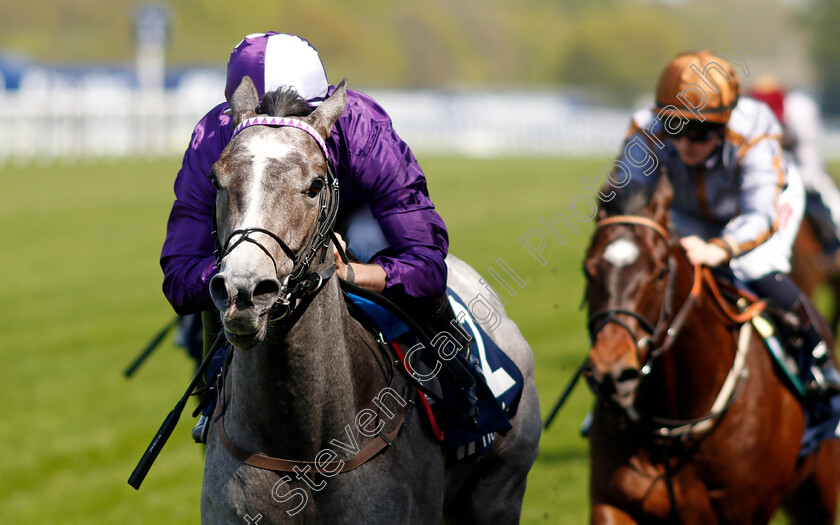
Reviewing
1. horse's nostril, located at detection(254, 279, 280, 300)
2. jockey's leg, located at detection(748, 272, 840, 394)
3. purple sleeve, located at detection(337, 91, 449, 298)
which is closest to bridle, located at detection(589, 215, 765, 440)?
jockey's leg, located at detection(748, 272, 840, 394)

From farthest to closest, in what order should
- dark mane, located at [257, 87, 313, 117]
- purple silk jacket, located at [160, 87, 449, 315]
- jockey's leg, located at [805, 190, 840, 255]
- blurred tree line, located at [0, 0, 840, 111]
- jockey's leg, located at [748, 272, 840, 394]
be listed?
blurred tree line, located at [0, 0, 840, 111]
jockey's leg, located at [805, 190, 840, 255]
jockey's leg, located at [748, 272, 840, 394]
purple silk jacket, located at [160, 87, 449, 315]
dark mane, located at [257, 87, 313, 117]

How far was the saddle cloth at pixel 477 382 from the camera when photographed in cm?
342

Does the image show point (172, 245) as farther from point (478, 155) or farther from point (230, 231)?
point (478, 155)

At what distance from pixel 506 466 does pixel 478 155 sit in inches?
1220

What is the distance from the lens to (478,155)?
34688 millimetres

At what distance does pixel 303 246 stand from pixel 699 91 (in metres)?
2.42

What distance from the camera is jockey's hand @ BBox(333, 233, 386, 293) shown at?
3080 mm

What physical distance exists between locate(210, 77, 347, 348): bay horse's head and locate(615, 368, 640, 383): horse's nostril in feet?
4.52

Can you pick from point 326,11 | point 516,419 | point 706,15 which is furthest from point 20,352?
point 706,15

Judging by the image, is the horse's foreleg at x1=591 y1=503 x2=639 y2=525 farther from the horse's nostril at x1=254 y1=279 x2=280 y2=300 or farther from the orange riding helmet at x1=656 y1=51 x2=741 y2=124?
the horse's nostril at x1=254 y1=279 x2=280 y2=300

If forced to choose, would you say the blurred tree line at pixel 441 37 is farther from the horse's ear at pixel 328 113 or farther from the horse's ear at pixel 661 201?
the horse's ear at pixel 328 113

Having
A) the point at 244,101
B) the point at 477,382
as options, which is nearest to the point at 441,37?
the point at 477,382

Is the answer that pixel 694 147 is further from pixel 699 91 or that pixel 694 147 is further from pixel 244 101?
pixel 244 101

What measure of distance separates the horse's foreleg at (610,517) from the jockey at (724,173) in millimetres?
1075
